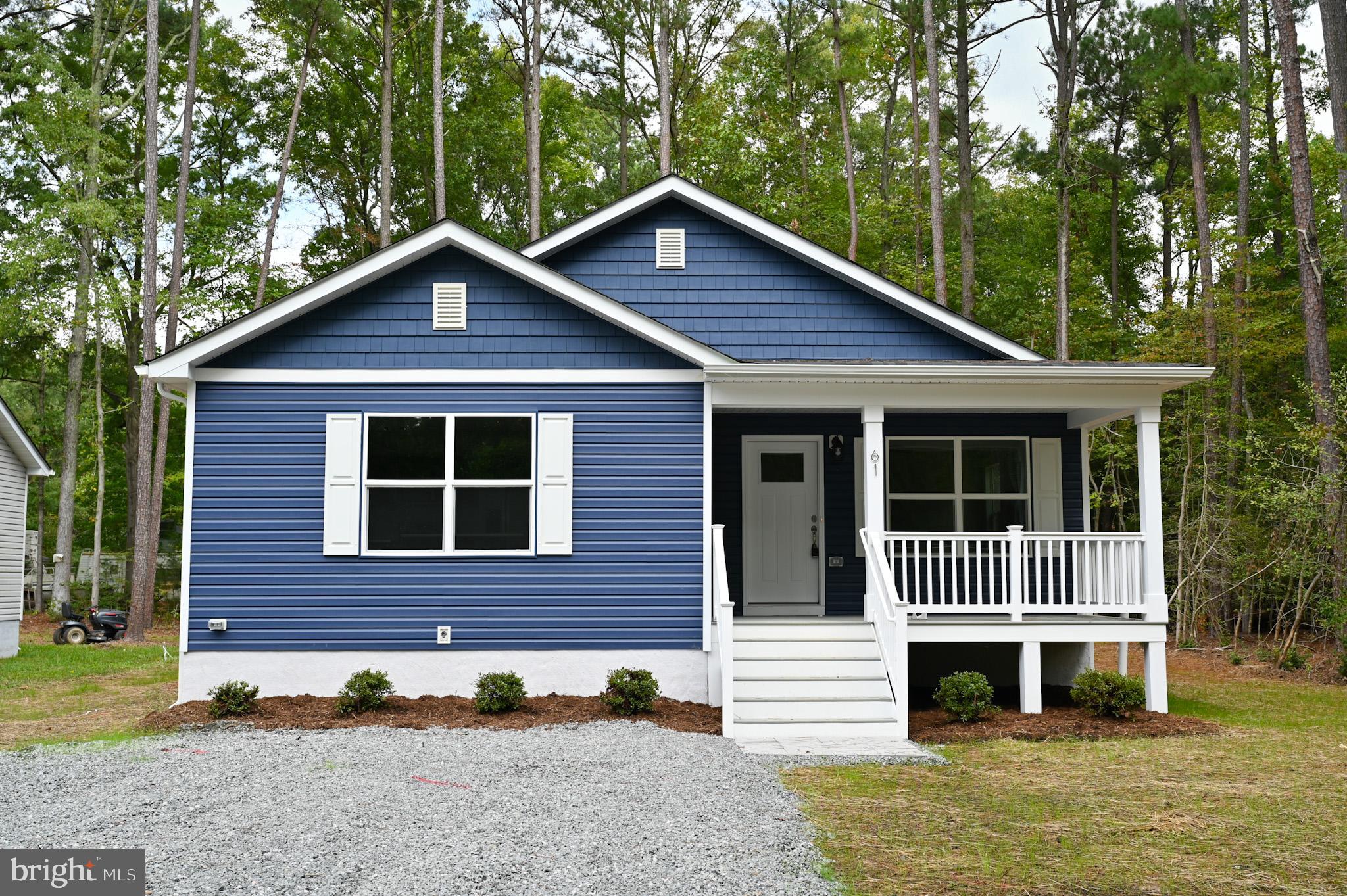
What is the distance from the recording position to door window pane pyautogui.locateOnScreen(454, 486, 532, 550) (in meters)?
10.4

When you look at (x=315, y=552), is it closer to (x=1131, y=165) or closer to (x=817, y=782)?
(x=817, y=782)

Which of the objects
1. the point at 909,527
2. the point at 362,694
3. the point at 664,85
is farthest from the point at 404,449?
the point at 664,85

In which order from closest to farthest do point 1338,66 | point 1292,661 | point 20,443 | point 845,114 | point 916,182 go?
point 1292,661 < point 1338,66 < point 20,443 < point 845,114 < point 916,182

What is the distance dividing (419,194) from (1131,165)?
1692cm

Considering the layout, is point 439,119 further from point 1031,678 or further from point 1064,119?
point 1031,678

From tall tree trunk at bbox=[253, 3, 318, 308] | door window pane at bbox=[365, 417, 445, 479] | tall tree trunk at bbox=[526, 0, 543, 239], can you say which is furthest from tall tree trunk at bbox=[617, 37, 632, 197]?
door window pane at bbox=[365, 417, 445, 479]

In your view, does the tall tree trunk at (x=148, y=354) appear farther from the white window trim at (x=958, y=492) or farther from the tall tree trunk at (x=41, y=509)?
the white window trim at (x=958, y=492)

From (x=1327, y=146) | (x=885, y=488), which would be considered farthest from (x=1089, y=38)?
(x=885, y=488)

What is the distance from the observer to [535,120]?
2292 cm

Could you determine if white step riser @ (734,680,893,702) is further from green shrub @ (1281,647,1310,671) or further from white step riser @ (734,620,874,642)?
green shrub @ (1281,647,1310,671)

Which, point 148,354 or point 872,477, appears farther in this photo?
point 148,354

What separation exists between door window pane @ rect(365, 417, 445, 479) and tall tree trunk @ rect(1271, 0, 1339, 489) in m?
11.2

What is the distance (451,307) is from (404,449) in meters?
1.40

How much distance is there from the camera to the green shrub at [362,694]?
957 cm
